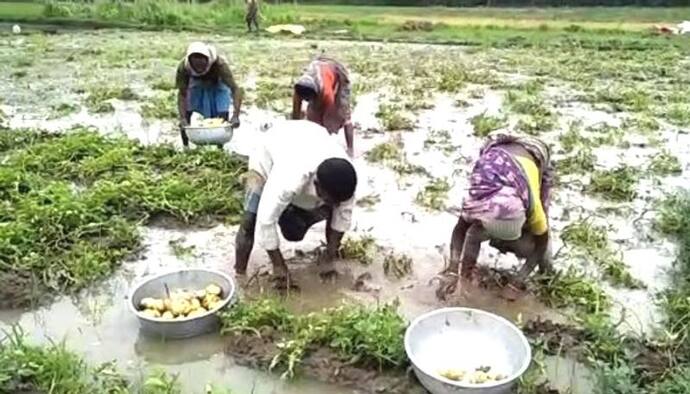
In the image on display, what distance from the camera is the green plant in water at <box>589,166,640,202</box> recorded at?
661cm

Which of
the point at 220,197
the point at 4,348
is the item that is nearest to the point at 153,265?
the point at 220,197

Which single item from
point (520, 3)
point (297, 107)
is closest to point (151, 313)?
point (297, 107)

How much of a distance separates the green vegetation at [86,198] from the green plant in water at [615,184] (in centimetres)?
299

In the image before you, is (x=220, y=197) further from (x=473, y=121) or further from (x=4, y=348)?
(x=473, y=121)

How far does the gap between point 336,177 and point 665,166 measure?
4327 mm

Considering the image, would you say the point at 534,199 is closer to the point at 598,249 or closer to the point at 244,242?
the point at 598,249

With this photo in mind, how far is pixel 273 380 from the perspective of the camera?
391 cm

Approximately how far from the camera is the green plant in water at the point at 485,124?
855 centimetres

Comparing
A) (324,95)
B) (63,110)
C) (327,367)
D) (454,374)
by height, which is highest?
(324,95)

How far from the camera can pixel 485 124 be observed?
8672 mm

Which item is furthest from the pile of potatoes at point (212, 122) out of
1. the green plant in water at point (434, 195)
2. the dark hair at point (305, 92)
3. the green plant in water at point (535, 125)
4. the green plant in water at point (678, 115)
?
the green plant in water at point (678, 115)

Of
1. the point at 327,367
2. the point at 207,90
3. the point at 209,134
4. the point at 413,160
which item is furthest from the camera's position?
the point at 413,160

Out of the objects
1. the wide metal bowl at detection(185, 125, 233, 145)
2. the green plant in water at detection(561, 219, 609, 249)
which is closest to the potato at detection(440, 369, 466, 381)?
the green plant in water at detection(561, 219, 609, 249)

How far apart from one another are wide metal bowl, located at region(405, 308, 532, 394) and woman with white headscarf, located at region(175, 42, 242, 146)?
3.57m
